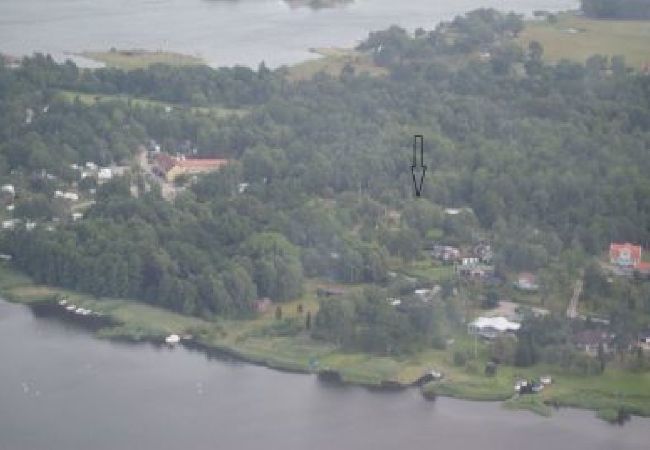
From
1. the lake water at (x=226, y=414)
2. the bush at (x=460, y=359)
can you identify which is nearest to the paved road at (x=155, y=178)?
the lake water at (x=226, y=414)

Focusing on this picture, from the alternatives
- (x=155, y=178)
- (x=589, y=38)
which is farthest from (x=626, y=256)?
(x=589, y=38)

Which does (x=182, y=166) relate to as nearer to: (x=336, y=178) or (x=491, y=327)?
(x=336, y=178)

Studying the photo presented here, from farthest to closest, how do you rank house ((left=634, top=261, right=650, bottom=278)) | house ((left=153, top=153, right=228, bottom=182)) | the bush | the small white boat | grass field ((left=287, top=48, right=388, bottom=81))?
grass field ((left=287, top=48, right=388, bottom=81)) → house ((left=153, top=153, right=228, bottom=182)) → house ((left=634, top=261, right=650, bottom=278)) → the small white boat → the bush

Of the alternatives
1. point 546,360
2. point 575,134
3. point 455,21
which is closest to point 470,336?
point 546,360

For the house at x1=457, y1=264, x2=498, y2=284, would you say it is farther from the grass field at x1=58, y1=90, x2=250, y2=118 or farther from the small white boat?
the grass field at x1=58, y1=90, x2=250, y2=118

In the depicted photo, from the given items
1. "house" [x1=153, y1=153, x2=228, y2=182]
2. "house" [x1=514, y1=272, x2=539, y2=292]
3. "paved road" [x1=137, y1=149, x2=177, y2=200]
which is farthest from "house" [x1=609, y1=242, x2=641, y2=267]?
"house" [x1=153, y1=153, x2=228, y2=182]

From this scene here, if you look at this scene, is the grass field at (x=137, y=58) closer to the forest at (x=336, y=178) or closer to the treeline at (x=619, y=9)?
the forest at (x=336, y=178)
